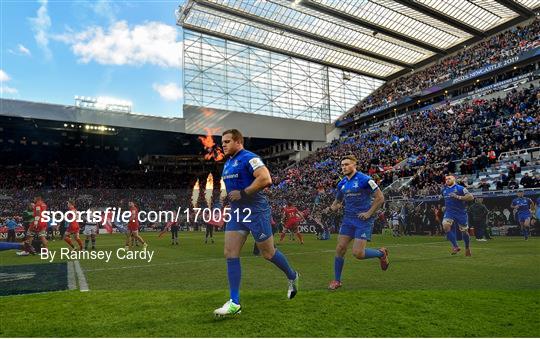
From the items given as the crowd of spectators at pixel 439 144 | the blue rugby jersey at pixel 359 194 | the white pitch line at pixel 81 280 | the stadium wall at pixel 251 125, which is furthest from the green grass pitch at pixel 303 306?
the stadium wall at pixel 251 125

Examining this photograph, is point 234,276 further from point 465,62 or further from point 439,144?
point 465,62

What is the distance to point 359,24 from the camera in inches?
1667

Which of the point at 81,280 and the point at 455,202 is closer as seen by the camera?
the point at 81,280

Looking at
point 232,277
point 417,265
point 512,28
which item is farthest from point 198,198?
point 512,28

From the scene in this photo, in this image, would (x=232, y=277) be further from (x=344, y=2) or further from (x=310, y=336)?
(x=344, y=2)

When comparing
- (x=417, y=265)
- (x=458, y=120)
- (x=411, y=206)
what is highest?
(x=458, y=120)

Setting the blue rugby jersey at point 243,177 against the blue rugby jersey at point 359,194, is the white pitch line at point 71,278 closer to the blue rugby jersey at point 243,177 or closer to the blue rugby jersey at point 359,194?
the blue rugby jersey at point 243,177

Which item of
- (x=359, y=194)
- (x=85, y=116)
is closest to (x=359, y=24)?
(x=85, y=116)

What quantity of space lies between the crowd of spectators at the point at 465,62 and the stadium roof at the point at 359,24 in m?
1.85

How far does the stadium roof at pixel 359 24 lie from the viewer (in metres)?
39.8

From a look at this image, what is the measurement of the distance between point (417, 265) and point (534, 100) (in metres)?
25.9

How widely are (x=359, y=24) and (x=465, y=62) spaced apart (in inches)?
475

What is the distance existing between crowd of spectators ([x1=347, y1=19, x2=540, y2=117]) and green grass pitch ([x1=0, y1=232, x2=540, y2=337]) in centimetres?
3538

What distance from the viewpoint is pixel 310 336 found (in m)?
3.97
